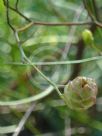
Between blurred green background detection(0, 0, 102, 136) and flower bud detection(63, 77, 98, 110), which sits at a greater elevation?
flower bud detection(63, 77, 98, 110)

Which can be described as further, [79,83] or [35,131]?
[35,131]

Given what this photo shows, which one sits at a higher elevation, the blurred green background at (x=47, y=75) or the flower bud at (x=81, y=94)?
the flower bud at (x=81, y=94)

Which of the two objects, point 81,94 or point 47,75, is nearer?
point 81,94

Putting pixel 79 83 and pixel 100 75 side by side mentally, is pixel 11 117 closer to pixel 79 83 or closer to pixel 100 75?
pixel 100 75

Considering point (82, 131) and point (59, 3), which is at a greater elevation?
point (59, 3)

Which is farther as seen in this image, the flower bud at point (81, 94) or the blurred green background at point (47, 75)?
the blurred green background at point (47, 75)

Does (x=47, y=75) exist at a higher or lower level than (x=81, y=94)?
lower

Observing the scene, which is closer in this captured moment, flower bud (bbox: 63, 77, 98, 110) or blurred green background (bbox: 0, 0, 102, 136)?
flower bud (bbox: 63, 77, 98, 110)

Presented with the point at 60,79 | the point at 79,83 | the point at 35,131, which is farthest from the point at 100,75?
the point at 79,83
